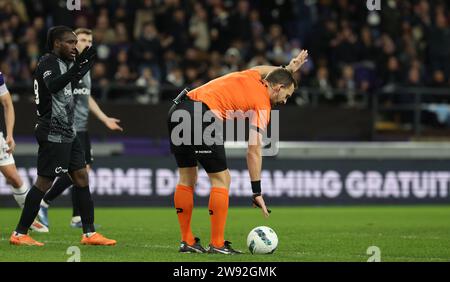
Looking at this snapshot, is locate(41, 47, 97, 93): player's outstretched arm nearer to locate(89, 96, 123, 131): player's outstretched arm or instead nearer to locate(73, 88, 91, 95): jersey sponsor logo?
locate(89, 96, 123, 131): player's outstretched arm

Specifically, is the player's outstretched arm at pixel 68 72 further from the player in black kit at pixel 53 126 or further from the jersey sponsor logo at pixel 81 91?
the jersey sponsor logo at pixel 81 91

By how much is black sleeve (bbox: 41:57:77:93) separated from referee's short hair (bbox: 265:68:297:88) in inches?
80.2

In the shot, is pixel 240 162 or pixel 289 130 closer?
pixel 240 162

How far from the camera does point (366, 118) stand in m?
21.7

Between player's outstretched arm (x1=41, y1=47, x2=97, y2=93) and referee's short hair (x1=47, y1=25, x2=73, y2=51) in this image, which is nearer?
player's outstretched arm (x1=41, y1=47, x2=97, y2=93)

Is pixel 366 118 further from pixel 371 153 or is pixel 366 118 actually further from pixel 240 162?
pixel 240 162

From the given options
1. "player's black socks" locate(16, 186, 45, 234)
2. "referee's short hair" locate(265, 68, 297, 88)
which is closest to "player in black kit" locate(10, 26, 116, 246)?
"player's black socks" locate(16, 186, 45, 234)

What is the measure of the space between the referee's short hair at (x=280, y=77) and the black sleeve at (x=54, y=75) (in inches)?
80.2

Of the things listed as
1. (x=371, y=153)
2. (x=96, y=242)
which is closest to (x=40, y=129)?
(x=96, y=242)

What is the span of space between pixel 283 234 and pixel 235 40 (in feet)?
33.0

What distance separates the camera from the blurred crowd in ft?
68.9

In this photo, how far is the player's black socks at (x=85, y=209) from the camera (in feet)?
36.5

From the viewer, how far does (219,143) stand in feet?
33.6
